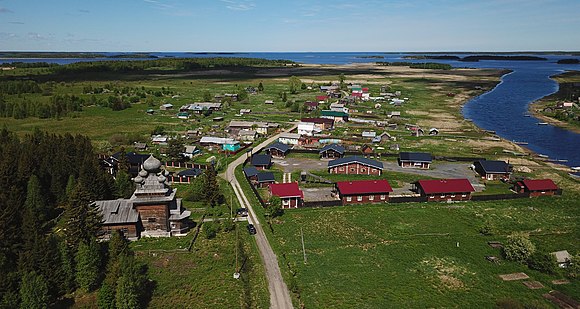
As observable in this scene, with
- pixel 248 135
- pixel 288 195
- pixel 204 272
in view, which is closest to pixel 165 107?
pixel 248 135

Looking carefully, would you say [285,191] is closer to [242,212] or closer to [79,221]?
[242,212]

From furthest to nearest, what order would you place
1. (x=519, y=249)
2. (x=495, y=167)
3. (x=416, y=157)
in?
(x=416, y=157)
(x=495, y=167)
(x=519, y=249)

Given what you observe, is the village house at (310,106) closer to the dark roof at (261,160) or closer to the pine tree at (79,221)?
the dark roof at (261,160)

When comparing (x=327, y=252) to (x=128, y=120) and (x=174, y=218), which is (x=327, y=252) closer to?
(x=174, y=218)

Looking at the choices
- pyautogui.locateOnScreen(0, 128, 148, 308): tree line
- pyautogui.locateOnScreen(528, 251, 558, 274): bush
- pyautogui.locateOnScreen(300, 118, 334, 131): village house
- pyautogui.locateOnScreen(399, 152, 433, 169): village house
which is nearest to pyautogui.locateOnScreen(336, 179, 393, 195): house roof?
pyautogui.locateOnScreen(399, 152, 433, 169): village house

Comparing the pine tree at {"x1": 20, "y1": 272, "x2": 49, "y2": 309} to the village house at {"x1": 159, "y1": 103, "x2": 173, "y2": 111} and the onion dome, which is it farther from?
the village house at {"x1": 159, "y1": 103, "x2": 173, "y2": 111}

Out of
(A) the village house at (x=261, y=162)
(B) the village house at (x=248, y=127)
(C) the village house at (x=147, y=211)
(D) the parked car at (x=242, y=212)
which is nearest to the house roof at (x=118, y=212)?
(C) the village house at (x=147, y=211)
